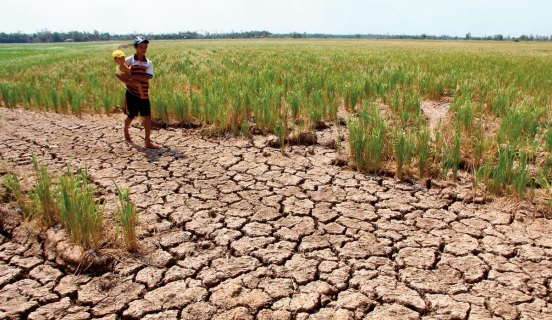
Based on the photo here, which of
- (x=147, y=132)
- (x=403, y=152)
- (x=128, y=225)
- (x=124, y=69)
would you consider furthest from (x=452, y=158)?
(x=124, y=69)

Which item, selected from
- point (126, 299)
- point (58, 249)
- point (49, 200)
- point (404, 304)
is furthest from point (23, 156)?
point (404, 304)

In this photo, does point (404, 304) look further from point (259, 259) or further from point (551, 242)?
point (551, 242)

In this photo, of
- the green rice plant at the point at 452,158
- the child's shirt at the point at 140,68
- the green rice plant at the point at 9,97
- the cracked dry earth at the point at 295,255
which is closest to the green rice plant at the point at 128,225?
the cracked dry earth at the point at 295,255

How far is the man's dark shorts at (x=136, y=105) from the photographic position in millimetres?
5117

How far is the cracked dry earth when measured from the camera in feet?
7.63

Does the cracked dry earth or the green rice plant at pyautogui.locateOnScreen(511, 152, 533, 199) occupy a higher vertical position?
the green rice plant at pyautogui.locateOnScreen(511, 152, 533, 199)

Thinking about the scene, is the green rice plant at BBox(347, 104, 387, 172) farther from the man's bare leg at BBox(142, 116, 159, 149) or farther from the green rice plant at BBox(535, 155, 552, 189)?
the man's bare leg at BBox(142, 116, 159, 149)

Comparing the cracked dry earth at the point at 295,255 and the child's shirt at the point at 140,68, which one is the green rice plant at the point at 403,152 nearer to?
the cracked dry earth at the point at 295,255

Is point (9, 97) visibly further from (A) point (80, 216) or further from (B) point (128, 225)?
(B) point (128, 225)

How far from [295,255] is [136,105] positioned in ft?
10.9

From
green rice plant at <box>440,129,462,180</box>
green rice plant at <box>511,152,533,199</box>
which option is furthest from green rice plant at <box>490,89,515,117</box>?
green rice plant at <box>511,152,533,199</box>

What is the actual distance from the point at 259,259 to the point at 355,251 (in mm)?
678

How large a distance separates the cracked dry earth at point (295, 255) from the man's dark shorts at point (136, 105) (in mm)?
971

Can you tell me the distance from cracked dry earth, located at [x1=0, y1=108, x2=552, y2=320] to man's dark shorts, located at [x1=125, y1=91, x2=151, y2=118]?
3.19 feet
